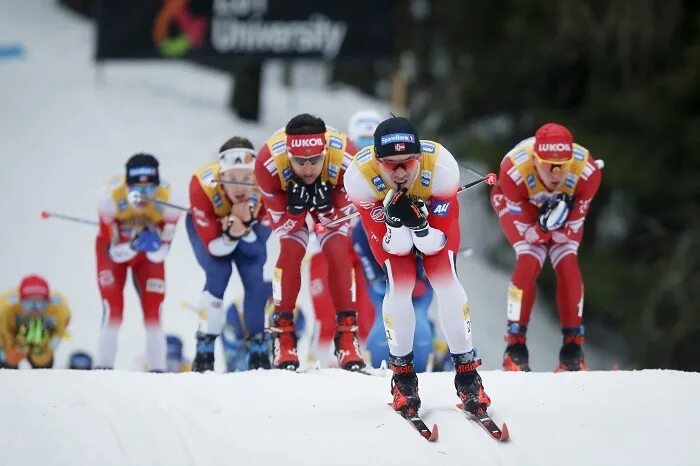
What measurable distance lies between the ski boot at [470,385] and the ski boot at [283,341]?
2.07 meters

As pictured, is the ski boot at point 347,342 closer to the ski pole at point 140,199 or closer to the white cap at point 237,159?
the white cap at point 237,159

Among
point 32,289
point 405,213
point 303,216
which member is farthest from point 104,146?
point 405,213

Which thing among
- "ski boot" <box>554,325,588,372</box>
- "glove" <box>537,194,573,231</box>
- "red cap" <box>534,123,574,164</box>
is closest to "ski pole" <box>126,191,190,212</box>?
"glove" <box>537,194,573,231</box>

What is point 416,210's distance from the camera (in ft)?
30.7

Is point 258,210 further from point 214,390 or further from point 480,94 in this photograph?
point 480,94

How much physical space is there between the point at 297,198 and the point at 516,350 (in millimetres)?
2323

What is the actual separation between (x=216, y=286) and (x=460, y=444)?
12.7ft

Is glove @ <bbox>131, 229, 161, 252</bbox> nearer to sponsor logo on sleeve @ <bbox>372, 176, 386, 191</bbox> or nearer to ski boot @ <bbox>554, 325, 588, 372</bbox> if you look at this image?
ski boot @ <bbox>554, 325, 588, 372</bbox>

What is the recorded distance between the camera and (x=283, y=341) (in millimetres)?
11508

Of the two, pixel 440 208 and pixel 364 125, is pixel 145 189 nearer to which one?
pixel 364 125

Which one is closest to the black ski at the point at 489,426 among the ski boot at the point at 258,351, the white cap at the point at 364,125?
the ski boot at the point at 258,351

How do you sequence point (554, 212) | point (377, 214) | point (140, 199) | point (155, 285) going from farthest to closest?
point (155, 285)
point (140, 199)
point (554, 212)
point (377, 214)

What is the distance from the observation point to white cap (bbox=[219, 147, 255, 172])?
12.5m

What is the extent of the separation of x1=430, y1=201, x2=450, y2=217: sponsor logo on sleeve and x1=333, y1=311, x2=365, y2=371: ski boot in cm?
225
